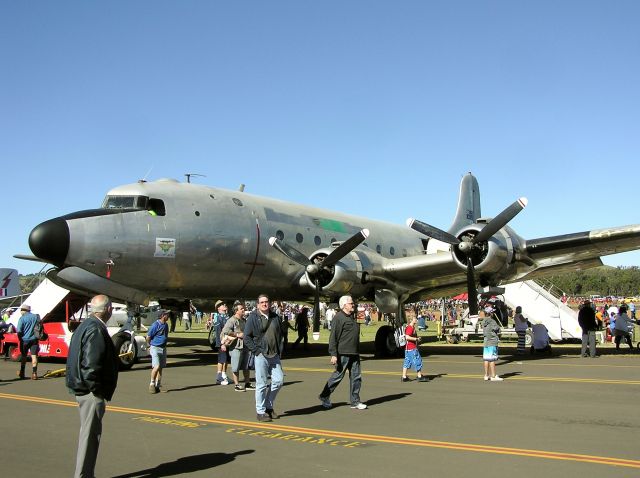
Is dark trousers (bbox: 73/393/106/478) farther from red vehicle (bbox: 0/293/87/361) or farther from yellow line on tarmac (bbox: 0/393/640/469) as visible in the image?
red vehicle (bbox: 0/293/87/361)

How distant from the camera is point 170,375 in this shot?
1433 cm

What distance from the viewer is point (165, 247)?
51.3 feet

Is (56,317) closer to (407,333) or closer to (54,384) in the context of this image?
(54,384)

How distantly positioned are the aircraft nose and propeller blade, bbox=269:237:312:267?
5.56 m

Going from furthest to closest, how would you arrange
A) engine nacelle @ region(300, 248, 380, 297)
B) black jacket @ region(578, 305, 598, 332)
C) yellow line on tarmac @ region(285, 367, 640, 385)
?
engine nacelle @ region(300, 248, 380, 297) → black jacket @ region(578, 305, 598, 332) → yellow line on tarmac @ region(285, 367, 640, 385)

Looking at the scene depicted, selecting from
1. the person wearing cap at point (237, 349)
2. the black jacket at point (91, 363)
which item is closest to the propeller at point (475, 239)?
the person wearing cap at point (237, 349)

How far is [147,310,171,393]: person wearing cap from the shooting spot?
11.4 m

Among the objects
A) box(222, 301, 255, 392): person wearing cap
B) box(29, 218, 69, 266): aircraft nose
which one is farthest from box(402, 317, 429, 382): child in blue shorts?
box(29, 218, 69, 266): aircraft nose

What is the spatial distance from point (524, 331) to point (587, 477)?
17.1 m

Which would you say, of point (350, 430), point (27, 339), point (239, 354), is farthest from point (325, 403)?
point (27, 339)

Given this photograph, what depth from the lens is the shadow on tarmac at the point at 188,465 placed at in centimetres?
593

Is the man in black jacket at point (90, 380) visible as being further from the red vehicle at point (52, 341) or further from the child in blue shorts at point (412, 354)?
the red vehicle at point (52, 341)

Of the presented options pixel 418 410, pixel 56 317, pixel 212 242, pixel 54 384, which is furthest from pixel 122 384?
pixel 56 317

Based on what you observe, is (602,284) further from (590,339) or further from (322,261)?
(322,261)
